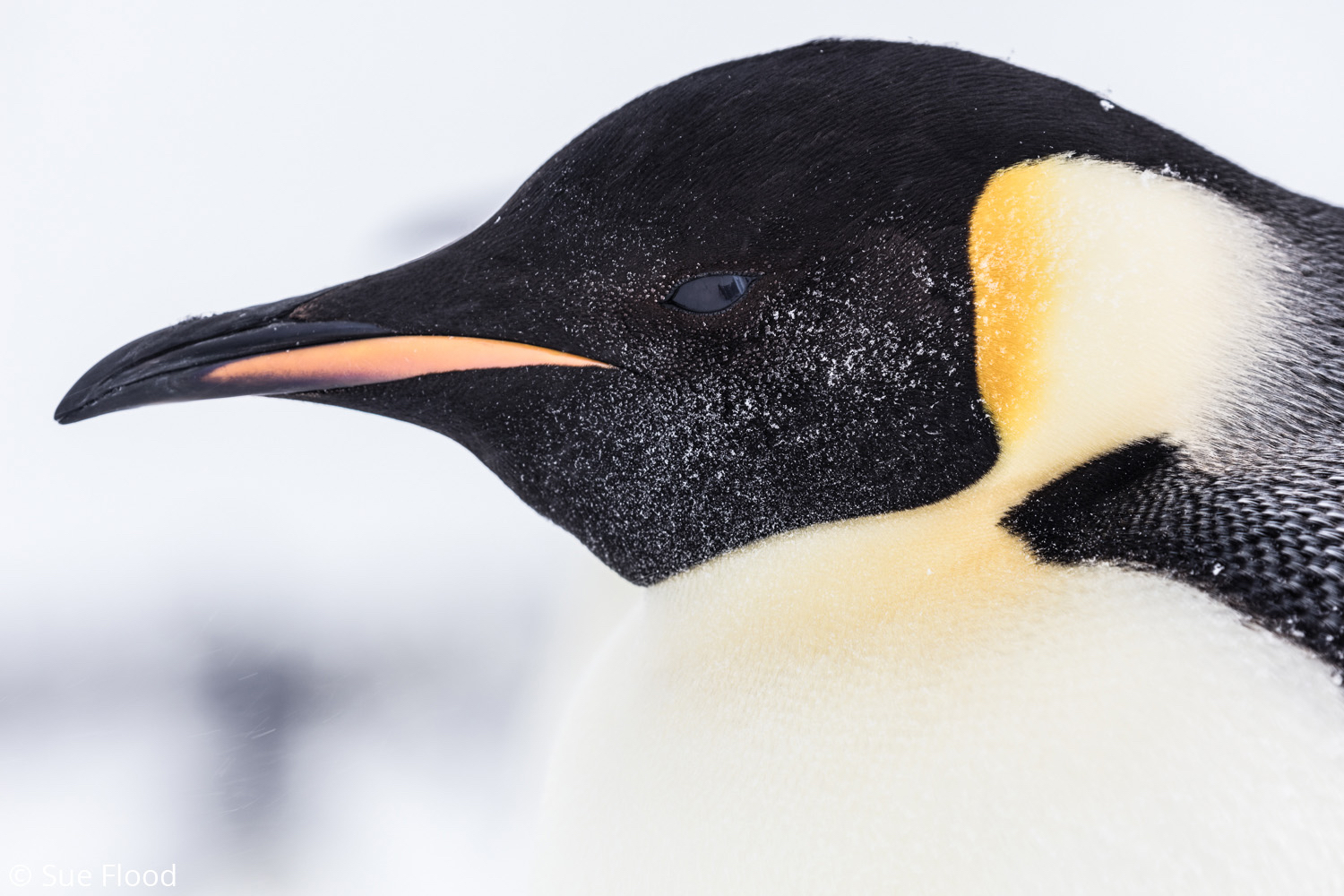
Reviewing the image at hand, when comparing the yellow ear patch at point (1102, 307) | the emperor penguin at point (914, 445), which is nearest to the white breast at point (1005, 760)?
the emperor penguin at point (914, 445)

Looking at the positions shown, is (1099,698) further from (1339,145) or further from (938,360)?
(1339,145)

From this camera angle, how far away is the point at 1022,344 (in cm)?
95

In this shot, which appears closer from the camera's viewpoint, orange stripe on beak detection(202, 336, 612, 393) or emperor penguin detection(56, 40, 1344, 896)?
emperor penguin detection(56, 40, 1344, 896)

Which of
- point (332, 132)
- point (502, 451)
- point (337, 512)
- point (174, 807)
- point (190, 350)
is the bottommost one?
point (174, 807)

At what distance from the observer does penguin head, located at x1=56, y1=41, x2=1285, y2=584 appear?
988 mm

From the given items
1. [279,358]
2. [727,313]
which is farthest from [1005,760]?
[279,358]

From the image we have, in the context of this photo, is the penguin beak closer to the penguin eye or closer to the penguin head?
the penguin head

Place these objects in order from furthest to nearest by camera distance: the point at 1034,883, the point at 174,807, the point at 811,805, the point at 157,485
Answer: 1. the point at 157,485
2. the point at 174,807
3. the point at 811,805
4. the point at 1034,883

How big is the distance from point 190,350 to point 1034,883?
0.97 m

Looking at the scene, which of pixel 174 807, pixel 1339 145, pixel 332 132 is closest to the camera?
pixel 174 807

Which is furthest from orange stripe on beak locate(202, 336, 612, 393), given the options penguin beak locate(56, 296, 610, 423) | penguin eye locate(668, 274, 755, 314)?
penguin eye locate(668, 274, 755, 314)

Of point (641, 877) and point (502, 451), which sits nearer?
point (641, 877)

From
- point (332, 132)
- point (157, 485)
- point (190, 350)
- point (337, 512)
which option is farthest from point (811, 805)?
point (332, 132)

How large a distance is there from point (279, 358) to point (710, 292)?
1.50ft
